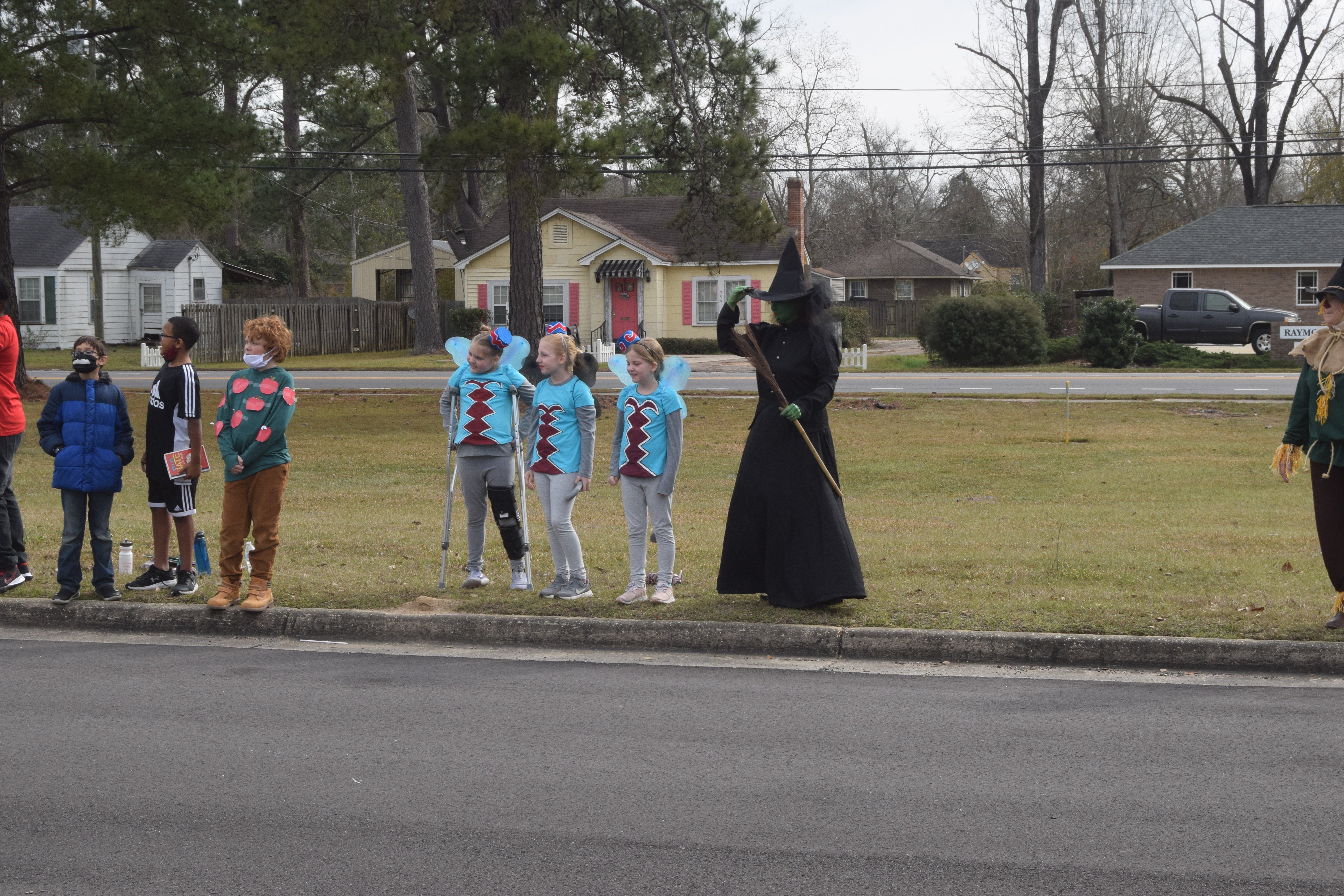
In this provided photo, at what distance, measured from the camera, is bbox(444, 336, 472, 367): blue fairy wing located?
8.75 meters

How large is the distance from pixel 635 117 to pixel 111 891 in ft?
69.8

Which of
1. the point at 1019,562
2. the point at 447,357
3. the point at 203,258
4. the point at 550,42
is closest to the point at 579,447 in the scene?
the point at 1019,562

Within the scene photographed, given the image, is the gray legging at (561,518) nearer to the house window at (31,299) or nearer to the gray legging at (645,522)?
the gray legging at (645,522)

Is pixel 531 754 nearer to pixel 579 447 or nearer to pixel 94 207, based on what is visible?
pixel 579 447

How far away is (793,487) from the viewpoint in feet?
24.8

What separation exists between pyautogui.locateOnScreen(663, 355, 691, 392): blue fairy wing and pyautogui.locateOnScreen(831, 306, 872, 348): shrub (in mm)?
31673

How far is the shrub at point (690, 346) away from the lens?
42062mm

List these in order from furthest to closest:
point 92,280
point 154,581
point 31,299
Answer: point 92,280
point 31,299
point 154,581

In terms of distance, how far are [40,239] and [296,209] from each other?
31.4 feet

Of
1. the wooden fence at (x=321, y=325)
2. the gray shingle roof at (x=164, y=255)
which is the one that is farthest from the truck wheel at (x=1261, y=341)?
the gray shingle roof at (x=164, y=255)

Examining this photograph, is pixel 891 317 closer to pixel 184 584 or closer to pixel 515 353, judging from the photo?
pixel 515 353

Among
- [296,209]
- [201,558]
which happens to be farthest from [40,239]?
[201,558]

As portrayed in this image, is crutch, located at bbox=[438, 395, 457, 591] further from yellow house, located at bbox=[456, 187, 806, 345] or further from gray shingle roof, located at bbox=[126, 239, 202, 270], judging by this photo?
gray shingle roof, located at bbox=[126, 239, 202, 270]

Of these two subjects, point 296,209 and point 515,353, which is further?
point 296,209
